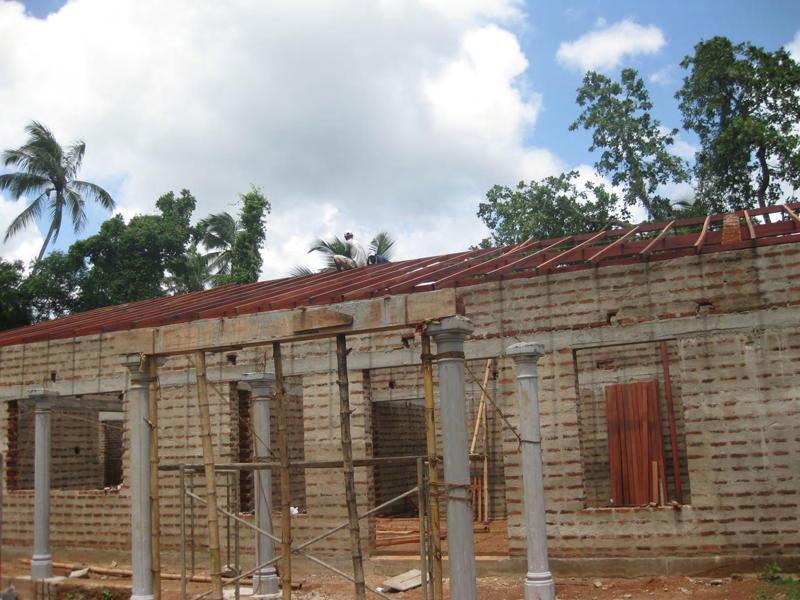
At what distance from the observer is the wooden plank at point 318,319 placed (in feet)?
24.4

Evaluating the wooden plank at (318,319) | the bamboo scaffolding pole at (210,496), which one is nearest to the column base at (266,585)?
the bamboo scaffolding pole at (210,496)

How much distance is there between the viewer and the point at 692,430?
1128 centimetres

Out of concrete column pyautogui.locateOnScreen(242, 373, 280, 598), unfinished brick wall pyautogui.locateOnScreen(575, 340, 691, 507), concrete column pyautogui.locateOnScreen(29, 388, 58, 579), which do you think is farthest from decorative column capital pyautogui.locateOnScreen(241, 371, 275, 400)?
unfinished brick wall pyautogui.locateOnScreen(575, 340, 691, 507)

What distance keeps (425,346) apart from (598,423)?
1019 cm

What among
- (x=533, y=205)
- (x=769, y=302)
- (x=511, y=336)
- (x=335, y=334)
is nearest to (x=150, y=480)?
(x=335, y=334)

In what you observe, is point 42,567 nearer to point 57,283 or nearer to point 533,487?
point 533,487

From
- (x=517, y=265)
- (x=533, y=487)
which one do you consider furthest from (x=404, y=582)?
(x=517, y=265)

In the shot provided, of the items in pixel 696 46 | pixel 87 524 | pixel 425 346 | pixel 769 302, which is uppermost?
pixel 696 46

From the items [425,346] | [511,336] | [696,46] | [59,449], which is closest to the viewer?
[425,346]

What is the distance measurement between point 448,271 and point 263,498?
561 centimetres

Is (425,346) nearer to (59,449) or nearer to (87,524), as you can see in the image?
(87,524)

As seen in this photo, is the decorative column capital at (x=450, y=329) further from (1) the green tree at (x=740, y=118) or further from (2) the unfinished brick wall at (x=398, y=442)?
(1) the green tree at (x=740, y=118)

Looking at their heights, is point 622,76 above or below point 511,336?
above

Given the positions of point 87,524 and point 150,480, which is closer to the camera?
point 150,480
